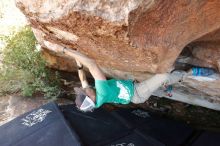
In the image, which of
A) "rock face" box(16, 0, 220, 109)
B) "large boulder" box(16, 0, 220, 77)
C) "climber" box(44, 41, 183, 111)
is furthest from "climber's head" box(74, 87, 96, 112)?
"large boulder" box(16, 0, 220, 77)

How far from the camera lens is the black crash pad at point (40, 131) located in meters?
4.25

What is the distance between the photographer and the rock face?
251 cm

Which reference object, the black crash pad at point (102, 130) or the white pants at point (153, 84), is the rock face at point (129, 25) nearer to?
the white pants at point (153, 84)

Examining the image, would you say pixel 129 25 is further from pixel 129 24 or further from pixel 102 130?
pixel 102 130

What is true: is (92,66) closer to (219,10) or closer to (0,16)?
(219,10)

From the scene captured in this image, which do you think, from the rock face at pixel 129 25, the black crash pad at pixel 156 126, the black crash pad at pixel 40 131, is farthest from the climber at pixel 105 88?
the black crash pad at pixel 156 126

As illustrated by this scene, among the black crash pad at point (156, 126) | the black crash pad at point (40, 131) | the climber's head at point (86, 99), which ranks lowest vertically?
the black crash pad at point (156, 126)

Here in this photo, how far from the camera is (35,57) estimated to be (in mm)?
5969

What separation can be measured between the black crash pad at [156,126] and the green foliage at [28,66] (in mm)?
1578

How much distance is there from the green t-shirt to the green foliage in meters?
2.29

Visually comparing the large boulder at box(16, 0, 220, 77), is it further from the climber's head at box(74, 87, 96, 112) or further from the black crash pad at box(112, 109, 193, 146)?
the black crash pad at box(112, 109, 193, 146)

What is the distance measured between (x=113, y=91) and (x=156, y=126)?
4.50 feet

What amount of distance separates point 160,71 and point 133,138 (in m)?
1.41

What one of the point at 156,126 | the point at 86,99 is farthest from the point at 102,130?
the point at 86,99
